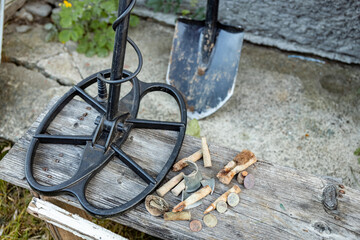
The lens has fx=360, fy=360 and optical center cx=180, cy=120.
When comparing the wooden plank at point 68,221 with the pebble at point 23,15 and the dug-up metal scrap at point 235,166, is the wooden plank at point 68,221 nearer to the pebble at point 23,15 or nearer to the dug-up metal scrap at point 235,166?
the dug-up metal scrap at point 235,166

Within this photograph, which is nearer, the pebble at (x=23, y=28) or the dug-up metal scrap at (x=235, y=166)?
the dug-up metal scrap at (x=235, y=166)

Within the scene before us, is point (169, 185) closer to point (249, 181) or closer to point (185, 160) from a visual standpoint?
point (185, 160)

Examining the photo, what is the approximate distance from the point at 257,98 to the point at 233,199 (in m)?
1.14

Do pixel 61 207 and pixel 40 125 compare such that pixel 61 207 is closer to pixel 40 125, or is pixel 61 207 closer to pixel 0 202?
pixel 40 125

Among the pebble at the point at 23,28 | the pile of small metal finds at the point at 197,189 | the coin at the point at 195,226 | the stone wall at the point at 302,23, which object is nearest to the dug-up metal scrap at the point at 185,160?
the pile of small metal finds at the point at 197,189

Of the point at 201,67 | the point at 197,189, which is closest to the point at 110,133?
the point at 197,189

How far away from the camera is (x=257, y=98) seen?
2.31m

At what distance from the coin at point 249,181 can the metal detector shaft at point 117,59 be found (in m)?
0.54

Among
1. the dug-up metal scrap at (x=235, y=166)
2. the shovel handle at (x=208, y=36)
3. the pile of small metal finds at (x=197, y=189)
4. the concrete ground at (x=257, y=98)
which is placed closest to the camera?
the pile of small metal finds at (x=197, y=189)

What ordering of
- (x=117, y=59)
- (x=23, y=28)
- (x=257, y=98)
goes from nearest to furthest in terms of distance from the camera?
1. (x=117, y=59)
2. (x=257, y=98)
3. (x=23, y=28)

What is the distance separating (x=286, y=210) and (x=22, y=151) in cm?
102

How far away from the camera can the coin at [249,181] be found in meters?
1.33

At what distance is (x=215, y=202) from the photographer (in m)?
1.28

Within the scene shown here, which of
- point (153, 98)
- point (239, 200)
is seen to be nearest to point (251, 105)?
point (153, 98)
